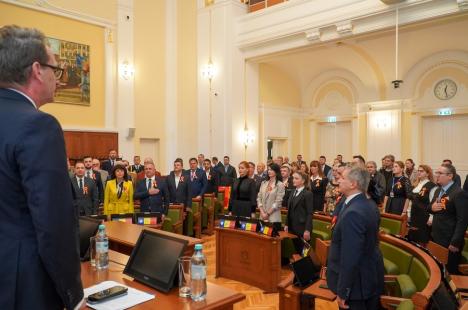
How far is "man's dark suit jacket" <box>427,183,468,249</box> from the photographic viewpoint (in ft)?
13.1

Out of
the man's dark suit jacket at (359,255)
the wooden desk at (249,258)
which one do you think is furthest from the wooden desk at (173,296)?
the wooden desk at (249,258)

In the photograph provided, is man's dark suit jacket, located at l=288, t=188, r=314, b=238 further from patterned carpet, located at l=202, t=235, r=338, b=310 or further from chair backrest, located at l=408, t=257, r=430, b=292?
chair backrest, located at l=408, t=257, r=430, b=292

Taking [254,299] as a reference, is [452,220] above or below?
above

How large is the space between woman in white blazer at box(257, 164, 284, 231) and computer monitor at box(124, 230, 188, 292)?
10.8 feet

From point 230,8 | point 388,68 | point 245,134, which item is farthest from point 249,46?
point 388,68

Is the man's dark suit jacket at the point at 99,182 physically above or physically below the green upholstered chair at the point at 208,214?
above

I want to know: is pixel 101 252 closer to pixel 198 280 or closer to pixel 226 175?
pixel 198 280

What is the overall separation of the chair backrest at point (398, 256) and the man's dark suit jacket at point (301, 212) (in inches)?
42.2

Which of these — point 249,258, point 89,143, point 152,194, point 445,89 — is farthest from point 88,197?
point 445,89

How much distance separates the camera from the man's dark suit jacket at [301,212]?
15.9ft

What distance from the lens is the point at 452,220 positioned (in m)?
4.20

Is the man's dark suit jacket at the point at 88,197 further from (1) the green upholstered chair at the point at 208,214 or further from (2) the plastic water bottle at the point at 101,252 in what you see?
(2) the plastic water bottle at the point at 101,252

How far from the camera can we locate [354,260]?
251 cm

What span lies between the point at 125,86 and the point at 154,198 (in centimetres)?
652
